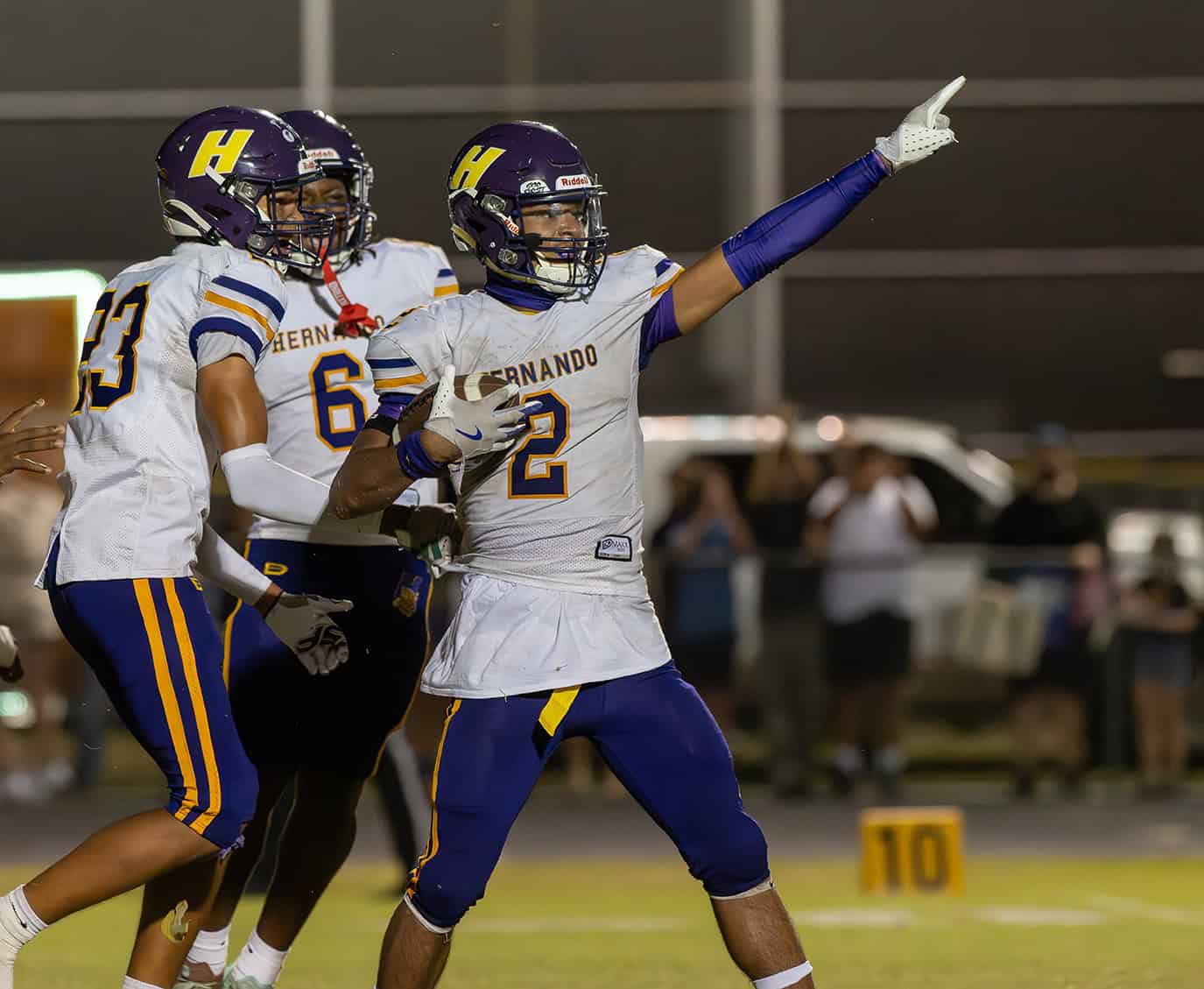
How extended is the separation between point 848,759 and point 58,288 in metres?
5.34

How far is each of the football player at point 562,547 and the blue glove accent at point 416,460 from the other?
0.03 meters

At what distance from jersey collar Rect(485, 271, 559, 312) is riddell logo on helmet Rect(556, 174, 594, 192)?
0.74 ft

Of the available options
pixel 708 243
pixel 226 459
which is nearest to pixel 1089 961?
pixel 226 459

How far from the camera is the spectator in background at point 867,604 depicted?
35.2 ft

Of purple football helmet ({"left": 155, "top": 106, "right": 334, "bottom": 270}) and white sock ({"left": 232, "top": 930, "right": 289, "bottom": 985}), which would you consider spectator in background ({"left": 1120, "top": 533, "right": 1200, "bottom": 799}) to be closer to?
white sock ({"left": 232, "top": 930, "right": 289, "bottom": 985})

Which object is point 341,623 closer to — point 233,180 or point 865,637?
point 233,180

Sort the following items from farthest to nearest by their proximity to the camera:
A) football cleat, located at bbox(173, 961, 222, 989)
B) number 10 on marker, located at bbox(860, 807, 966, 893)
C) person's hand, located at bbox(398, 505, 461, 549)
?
number 10 on marker, located at bbox(860, 807, 966, 893) → football cleat, located at bbox(173, 961, 222, 989) → person's hand, located at bbox(398, 505, 461, 549)

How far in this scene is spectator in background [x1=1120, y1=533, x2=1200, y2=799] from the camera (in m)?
10.8

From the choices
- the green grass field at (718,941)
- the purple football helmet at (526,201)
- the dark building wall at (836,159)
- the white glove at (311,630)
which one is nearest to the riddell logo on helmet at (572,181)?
the purple football helmet at (526,201)

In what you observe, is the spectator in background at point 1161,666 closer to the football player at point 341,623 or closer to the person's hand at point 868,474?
the person's hand at point 868,474

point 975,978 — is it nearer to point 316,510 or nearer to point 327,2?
point 316,510

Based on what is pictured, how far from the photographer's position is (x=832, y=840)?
9523 millimetres

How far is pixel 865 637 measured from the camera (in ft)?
35.9

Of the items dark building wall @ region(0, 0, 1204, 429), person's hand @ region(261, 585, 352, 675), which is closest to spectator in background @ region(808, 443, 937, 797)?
dark building wall @ region(0, 0, 1204, 429)
